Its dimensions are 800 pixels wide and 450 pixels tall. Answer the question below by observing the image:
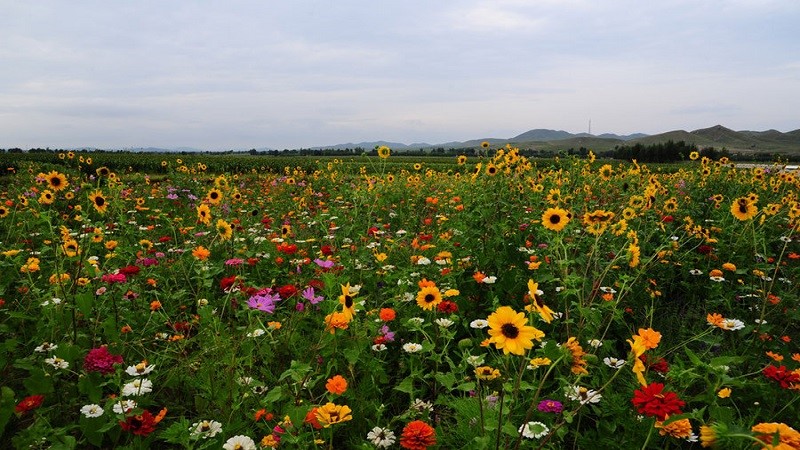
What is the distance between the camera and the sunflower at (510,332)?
3.97ft

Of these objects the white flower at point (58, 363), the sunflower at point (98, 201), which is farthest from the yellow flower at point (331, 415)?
the sunflower at point (98, 201)

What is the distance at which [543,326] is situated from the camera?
107 inches

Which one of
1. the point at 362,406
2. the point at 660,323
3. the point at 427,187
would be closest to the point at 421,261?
the point at 362,406

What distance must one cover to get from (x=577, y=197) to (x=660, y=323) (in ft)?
8.20

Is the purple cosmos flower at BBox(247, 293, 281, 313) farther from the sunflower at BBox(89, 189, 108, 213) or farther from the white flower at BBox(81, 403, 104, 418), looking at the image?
the sunflower at BBox(89, 189, 108, 213)

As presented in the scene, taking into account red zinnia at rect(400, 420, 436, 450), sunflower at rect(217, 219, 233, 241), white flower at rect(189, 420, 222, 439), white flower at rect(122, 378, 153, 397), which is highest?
sunflower at rect(217, 219, 233, 241)

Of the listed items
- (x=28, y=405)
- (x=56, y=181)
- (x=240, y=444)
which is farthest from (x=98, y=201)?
(x=240, y=444)

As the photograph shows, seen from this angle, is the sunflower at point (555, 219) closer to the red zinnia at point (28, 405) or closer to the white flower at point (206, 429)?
the white flower at point (206, 429)

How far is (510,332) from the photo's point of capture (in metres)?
1.25

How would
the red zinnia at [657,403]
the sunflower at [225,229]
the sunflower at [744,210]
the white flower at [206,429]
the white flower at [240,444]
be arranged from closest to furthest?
the red zinnia at [657,403] → the white flower at [240,444] → the white flower at [206,429] → the sunflower at [744,210] → the sunflower at [225,229]

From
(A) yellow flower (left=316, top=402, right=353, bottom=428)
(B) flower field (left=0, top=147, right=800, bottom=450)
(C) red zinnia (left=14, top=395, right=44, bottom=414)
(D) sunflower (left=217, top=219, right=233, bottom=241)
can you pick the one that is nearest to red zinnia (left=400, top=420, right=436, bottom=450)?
(B) flower field (left=0, top=147, right=800, bottom=450)

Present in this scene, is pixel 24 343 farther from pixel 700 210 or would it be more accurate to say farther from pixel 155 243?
pixel 700 210

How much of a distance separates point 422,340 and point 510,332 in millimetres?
1488

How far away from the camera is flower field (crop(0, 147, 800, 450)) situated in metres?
1.57
